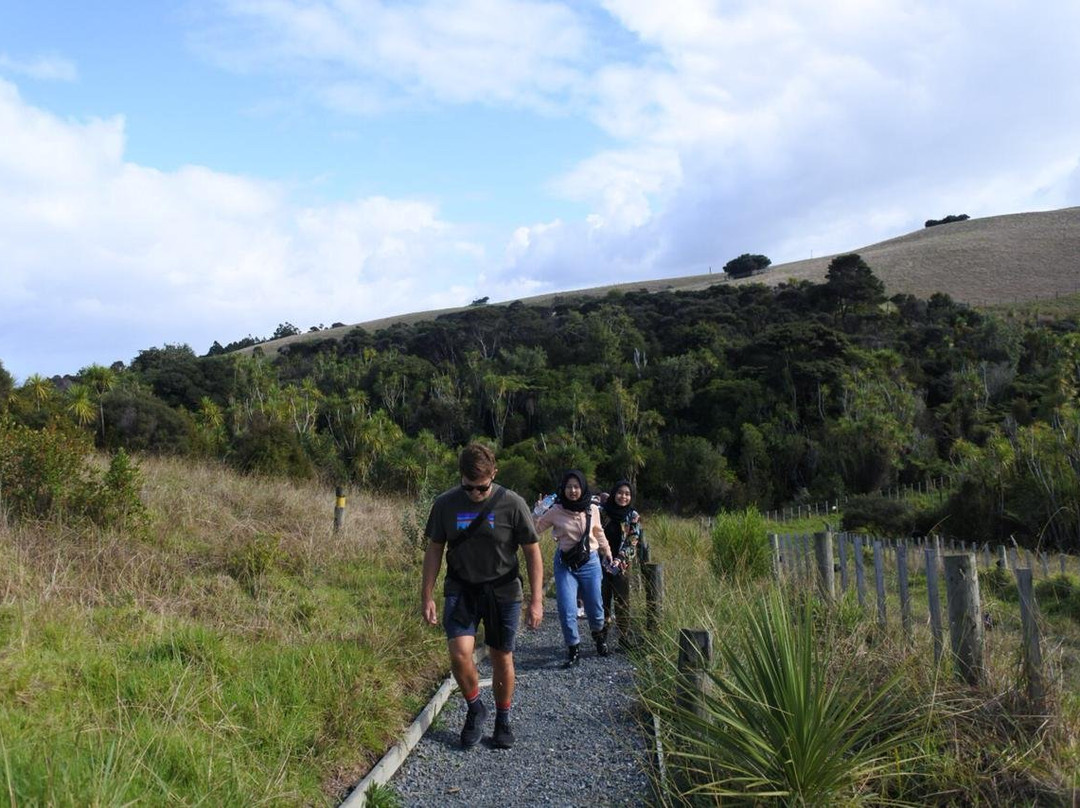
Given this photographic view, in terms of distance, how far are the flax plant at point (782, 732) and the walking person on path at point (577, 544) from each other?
3.40 m

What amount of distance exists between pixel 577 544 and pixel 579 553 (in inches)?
2.9

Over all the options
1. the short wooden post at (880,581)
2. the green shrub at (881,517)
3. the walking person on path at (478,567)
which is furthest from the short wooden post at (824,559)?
the green shrub at (881,517)

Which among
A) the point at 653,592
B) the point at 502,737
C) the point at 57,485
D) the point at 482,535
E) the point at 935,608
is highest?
the point at 57,485

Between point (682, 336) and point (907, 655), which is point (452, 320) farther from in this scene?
point (907, 655)

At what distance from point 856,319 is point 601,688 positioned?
71.6 m

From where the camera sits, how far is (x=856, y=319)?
73562 millimetres

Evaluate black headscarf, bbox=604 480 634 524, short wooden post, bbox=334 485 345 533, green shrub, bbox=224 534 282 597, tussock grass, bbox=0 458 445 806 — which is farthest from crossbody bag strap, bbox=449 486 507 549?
short wooden post, bbox=334 485 345 533

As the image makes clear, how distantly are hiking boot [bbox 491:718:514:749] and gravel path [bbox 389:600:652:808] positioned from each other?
38 mm

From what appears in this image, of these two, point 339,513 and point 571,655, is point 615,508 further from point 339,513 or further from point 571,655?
point 339,513

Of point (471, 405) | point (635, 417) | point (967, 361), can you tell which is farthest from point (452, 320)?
point (967, 361)

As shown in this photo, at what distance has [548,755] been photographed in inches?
211

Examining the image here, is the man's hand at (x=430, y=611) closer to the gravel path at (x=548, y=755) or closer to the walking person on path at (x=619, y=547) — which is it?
the gravel path at (x=548, y=755)

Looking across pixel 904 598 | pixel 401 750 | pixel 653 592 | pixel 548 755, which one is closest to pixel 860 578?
pixel 904 598

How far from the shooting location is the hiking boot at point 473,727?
18.0 ft
